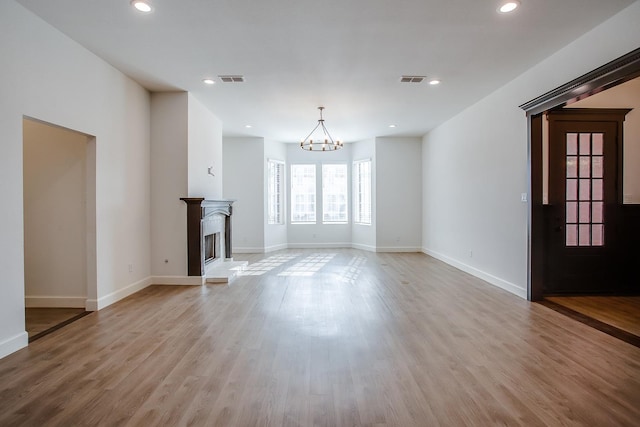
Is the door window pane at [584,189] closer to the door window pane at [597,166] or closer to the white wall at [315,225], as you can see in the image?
the door window pane at [597,166]

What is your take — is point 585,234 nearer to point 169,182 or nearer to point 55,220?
point 169,182

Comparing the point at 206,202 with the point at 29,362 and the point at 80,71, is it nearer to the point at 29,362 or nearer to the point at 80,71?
the point at 80,71

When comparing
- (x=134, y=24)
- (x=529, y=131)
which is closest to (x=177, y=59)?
(x=134, y=24)

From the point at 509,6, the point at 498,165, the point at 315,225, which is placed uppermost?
the point at 509,6

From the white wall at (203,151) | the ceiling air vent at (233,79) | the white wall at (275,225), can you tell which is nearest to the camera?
the ceiling air vent at (233,79)

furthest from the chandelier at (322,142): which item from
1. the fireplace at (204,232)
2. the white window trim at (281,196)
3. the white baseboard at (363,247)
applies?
the white baseboard at (363,247)

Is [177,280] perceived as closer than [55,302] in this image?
No

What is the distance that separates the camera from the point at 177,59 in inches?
165

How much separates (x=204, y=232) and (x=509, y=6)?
4881mm

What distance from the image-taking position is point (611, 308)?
4031 millimetres

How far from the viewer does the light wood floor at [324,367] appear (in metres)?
2.03

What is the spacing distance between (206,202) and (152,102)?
177 cm

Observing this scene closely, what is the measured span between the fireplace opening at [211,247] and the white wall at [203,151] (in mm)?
746

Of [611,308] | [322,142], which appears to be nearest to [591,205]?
[611,308]
